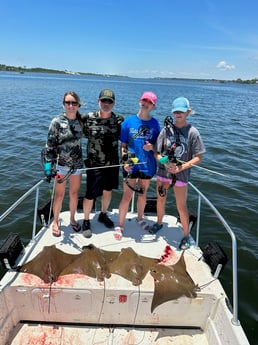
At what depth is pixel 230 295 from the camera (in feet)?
17.5

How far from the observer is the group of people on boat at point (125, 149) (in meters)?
4.43

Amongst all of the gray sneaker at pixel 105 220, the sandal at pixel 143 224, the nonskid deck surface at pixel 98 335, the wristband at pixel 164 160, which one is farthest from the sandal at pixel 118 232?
the wristband at pixel 164 160

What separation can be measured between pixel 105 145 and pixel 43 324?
289 cm

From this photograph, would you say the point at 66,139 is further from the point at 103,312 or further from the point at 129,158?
the point at 103,312

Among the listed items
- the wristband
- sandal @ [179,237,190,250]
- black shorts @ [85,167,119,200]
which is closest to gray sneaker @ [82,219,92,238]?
black shorts @ [85,167,119,200]

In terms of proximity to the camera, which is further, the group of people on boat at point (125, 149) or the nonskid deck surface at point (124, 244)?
the group of people on boat at point (125, 149)

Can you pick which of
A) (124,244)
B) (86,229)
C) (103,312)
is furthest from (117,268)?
(86,229)

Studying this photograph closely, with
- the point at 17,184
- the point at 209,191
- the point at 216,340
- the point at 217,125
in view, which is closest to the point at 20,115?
the point at 17,184

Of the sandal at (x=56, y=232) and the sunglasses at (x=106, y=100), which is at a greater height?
the sunglasses at (x=106, y=100)

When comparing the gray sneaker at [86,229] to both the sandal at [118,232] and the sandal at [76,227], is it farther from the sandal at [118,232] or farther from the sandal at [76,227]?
the sandal at [118,232]

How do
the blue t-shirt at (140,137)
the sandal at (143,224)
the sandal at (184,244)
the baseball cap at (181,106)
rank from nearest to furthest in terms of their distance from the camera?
1. the baseball cap at (181,106)
2. the blue t-shirt at (140,137)
3. the sandal at (184,244)
4. the sandal at (143,224)

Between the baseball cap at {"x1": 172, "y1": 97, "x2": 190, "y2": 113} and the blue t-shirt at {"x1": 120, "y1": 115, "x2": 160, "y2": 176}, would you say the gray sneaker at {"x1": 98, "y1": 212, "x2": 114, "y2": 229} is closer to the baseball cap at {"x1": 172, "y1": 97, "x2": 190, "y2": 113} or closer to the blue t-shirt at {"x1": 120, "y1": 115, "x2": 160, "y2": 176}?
the blue t-shirt at {"x1": 120, "y1": 115, "x2": 160, "y2": 176}

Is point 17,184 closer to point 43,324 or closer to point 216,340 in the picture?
point 43,324

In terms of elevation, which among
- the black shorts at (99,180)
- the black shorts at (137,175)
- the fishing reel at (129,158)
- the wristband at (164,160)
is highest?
the wristband at (164,160)
